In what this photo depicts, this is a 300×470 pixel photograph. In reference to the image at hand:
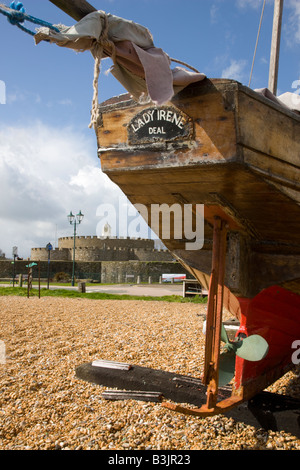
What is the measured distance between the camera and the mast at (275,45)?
6.31 meters

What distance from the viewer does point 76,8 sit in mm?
2264

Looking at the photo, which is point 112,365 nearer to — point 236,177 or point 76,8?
point 236,177

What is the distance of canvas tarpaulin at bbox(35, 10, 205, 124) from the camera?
7.15 ft

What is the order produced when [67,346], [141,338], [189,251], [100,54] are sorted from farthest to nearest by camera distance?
[141,338] → [67,346] → [189,251] → [100,54]

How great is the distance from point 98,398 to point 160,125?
283cm

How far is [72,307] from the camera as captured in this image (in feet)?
34.6

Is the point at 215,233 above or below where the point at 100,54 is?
below

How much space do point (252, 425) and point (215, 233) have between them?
165 centimetres

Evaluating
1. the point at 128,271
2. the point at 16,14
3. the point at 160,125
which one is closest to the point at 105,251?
the point at 128,271

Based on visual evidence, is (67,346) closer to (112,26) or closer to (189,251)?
(189,251)

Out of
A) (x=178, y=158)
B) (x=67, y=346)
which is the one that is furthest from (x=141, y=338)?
(x=178, y=158)

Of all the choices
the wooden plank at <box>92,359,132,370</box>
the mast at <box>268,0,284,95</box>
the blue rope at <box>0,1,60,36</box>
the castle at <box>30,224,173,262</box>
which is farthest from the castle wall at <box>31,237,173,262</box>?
the blue rope at <box>0,1,60,36</box>

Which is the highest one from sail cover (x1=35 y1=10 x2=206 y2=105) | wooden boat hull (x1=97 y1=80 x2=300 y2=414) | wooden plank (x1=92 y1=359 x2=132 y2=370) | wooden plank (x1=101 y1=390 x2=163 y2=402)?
sail cover (x1=35 y1=10 x2=206 y2=105)

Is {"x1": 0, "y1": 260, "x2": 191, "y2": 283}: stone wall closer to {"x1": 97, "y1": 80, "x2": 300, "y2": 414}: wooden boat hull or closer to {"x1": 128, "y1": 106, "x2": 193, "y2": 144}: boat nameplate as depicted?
{"x1": 97, "y1": 80, "x2": 300, "y2": 414}: wooden boat hull
